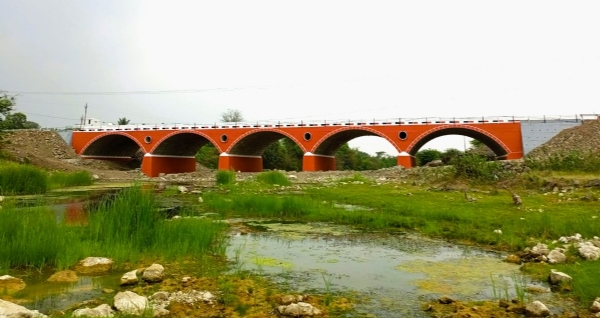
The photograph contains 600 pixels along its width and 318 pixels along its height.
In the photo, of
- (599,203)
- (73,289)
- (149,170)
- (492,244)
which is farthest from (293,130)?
(73,289)

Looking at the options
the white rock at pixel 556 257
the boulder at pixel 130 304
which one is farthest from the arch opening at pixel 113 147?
the white rock at pixel 556 257

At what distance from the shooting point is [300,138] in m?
44.0

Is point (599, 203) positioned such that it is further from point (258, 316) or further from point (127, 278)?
point (127, 278)

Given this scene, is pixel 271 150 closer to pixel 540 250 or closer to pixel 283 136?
pixel 283 136

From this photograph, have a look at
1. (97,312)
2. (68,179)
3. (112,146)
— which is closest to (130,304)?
(97,312)

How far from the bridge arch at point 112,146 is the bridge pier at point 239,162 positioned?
9.57 m

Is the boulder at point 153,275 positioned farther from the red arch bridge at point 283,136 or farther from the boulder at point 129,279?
the red arch bridge at point 283,136

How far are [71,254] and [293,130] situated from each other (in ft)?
126

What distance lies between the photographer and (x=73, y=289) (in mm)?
5188

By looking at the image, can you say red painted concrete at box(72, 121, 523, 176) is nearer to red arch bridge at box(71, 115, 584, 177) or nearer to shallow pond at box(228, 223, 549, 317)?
red arch bridge at box(71, 115, 584, 177)

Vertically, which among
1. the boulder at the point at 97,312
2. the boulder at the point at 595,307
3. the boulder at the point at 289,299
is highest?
the boulder at the point at 97,312

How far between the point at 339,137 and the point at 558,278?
4039 cm

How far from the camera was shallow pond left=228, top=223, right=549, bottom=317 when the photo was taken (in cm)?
520

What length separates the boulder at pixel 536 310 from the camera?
14.1 feet
